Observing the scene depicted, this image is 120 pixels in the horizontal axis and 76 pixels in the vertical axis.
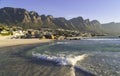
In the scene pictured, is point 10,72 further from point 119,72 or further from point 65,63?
point 119,72

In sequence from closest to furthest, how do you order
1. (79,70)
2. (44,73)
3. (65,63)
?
(44,73) < (79,70) < (65,63)

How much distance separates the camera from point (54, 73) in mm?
13156

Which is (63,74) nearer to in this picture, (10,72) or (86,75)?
(86,75)

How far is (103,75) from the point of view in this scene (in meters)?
12.9

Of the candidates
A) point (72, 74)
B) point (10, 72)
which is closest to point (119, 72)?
point (72, 74)

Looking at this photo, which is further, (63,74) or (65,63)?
(65,63)

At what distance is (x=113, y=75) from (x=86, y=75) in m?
1.66

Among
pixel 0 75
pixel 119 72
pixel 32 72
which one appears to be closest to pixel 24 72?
pixel 32 72

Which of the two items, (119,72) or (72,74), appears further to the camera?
(119,72)

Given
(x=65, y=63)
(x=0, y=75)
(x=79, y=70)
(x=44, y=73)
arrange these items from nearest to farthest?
(x=0, y=75), (x=44, y=73), (x=79, y=70), (x=65, y=63)

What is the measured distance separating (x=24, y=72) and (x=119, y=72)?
6135 mm

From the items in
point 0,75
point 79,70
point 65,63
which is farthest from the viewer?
point 65,63

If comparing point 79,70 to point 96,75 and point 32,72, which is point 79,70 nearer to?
point 96,75

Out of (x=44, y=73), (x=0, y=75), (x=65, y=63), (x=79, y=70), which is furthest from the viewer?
(x=65, y=63)
